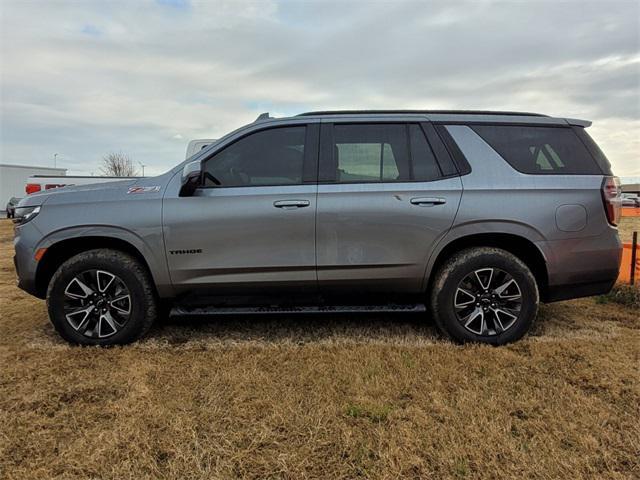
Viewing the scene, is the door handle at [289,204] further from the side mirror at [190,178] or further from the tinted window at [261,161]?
the side mirror at [190,178]

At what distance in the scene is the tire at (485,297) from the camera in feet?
10.9

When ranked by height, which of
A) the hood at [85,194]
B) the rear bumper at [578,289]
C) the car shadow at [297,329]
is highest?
the hood at [85,194]

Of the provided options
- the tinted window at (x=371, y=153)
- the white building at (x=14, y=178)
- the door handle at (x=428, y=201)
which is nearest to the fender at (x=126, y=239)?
the tinted window at (x=371, y=153)

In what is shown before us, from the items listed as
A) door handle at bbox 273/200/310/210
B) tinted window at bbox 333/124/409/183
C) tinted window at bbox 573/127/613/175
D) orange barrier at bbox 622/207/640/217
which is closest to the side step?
door handle at bbox 273/200/310/210

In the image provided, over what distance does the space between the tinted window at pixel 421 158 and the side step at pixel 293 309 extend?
1.07m

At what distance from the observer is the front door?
3.26m

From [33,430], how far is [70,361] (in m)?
0.89

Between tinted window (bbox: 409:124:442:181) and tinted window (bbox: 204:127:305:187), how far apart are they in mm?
925

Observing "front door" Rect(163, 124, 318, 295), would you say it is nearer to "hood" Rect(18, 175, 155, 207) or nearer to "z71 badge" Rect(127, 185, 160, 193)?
"z71 badge" Rect(127, 185, 160, 193)

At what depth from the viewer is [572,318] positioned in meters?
4.02

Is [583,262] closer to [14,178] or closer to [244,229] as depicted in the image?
[244,229]

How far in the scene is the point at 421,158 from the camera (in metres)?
3.41

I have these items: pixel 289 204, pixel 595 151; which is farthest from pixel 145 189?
pixel 595 151

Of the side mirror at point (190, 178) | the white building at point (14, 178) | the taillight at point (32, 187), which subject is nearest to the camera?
the side mirror at point (190, 178)
